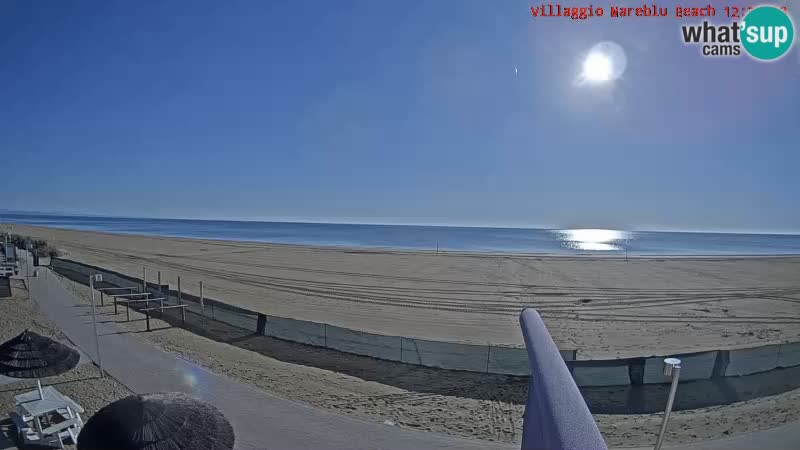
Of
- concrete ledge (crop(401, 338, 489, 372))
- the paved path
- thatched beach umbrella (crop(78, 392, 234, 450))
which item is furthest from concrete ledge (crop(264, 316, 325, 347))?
thatched beach umbrella (crop(78, 392, 234, 450))

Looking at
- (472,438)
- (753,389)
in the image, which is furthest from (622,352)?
(472,438)

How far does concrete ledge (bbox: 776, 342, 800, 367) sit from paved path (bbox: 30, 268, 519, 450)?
27.2 ft

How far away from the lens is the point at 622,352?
11.6 m

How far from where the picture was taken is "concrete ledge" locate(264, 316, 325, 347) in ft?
35.5

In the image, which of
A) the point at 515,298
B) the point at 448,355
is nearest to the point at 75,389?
the point at 448,355

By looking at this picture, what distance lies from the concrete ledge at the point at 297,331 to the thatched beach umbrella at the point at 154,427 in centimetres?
622

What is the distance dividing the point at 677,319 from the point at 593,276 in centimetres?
1236

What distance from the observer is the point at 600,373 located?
329 inches

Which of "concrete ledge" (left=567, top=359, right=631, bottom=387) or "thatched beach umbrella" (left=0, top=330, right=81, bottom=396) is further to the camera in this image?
"concrete ledge" (left=567, top=359, right=631, bottom=387)

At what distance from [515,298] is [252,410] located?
1543cm

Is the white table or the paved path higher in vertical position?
the white table

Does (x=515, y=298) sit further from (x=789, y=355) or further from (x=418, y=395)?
(x=418, y=395)

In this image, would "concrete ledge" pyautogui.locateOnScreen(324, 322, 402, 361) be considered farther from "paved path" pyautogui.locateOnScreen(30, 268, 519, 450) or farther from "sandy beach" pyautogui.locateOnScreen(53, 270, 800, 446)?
"paved path" pyautogui.locateOnScreen(30, 268, 519, 450)

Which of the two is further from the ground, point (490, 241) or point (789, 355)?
point (789, 355)
